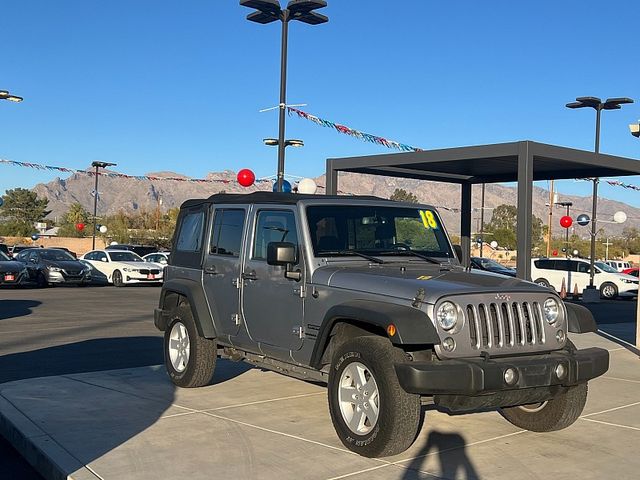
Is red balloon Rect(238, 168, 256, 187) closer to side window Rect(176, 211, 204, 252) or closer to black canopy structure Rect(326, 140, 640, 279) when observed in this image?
black canopy structure Rect(326, 140, 640, 279)

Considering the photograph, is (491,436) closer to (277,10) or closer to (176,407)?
(176,407)

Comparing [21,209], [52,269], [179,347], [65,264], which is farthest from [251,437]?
[21,209]

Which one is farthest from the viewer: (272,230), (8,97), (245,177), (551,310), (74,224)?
(74,224)

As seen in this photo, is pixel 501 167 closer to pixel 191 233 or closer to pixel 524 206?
pixel 524 206

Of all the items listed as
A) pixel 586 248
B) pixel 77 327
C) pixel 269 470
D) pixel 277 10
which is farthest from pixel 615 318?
pixel 586 248

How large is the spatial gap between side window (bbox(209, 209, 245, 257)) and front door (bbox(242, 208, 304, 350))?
29 cm

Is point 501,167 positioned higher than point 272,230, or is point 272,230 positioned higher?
point 501,167

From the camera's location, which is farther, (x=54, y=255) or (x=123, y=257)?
(x=123, y=257)

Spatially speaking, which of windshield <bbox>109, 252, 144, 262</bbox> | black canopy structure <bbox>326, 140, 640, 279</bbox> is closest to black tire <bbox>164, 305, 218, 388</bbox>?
black canopy structure <bbox>326, 140, 640, 279</bbox>

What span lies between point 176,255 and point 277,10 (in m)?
7.34

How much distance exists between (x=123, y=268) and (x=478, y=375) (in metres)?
24.3

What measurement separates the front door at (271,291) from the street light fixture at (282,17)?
7.77m

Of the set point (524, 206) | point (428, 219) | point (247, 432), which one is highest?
point (524, 206)

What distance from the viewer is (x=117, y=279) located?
2817cm
